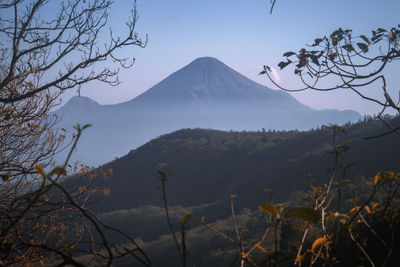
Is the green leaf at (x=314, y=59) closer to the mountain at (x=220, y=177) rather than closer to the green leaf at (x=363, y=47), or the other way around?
the green leaf at (x=363, y=47)

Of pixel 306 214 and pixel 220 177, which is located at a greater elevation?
pixel 306 214

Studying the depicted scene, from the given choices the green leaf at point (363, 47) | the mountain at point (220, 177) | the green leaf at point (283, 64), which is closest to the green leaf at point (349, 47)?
the green leaf at point (363, 47)

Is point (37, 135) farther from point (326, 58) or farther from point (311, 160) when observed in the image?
point (311, 160)

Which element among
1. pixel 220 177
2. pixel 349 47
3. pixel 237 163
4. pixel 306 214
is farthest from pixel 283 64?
pixel 237 163

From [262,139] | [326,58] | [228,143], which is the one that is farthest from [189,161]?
[326,58]

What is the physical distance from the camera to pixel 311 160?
27.6 meters

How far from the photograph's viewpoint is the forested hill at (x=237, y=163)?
24.0m

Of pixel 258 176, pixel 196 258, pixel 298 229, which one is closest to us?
pixel 298 229

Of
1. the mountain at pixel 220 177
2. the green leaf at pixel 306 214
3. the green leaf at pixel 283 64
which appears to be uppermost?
the green leaf at pixel 283 64

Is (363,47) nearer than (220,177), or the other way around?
(363,47)

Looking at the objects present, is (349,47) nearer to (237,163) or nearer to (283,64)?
(283,64)

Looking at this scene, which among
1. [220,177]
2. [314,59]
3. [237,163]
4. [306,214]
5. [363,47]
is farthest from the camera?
[237,163]

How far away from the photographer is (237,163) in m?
36.8

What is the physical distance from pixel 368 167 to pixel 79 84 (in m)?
20.5
